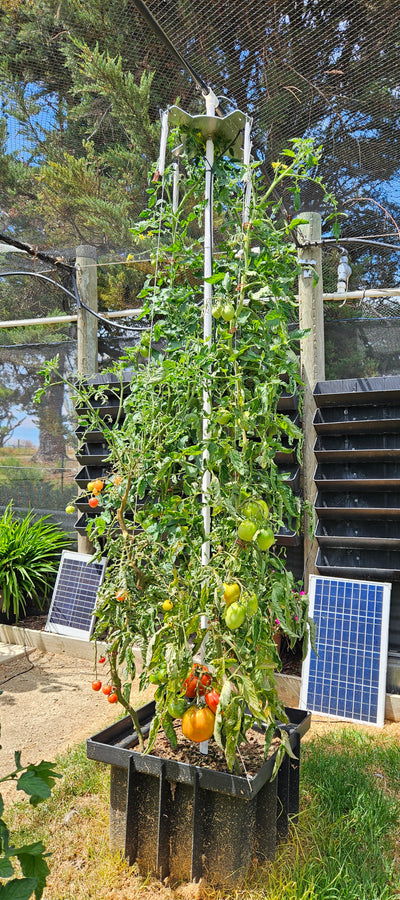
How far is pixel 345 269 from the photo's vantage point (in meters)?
3.72

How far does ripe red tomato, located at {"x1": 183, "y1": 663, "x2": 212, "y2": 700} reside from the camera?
1591mm

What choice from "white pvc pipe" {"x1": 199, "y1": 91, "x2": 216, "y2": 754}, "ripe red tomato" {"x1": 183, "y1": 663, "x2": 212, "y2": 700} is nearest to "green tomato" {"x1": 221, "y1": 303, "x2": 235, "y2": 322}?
"white pvc pipe" {"x1": 199, "y1": 91, "x2": 216, "y2": 754}

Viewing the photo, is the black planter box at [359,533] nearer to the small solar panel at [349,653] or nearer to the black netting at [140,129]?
the small solar panel at [349,653]

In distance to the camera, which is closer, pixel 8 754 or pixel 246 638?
pixel 246 638

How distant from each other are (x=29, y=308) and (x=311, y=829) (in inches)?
A: 216

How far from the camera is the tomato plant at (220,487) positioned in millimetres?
1465

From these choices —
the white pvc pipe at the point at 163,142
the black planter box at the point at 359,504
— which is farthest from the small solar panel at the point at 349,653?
the white pvc pipe at the point at 163,142

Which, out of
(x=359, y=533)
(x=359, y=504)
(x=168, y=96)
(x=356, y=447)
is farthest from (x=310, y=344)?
(x=168, y=96)

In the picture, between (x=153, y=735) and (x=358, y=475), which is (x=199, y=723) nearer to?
(x=153, y=735)

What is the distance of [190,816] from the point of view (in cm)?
162

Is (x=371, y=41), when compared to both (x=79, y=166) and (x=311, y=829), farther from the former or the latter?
(x=311, y=829)

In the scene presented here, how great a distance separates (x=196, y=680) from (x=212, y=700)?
3.1 inches

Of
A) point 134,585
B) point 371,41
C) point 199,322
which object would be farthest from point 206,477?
point 371,41

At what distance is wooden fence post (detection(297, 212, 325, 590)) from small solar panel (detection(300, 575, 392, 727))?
1.20ft
